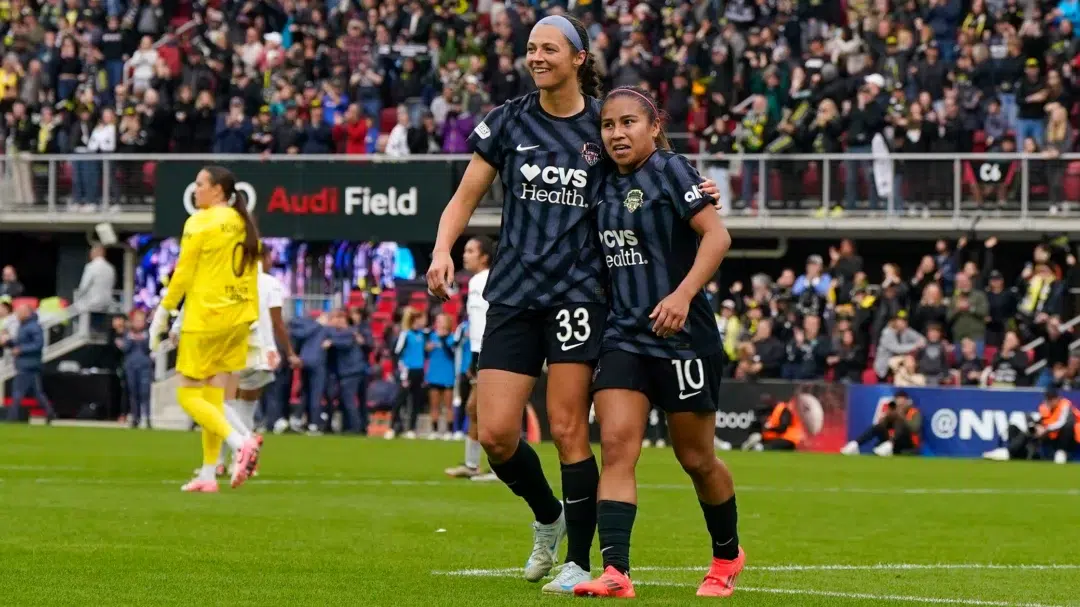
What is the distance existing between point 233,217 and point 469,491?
2.83 m

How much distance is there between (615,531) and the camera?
784cm

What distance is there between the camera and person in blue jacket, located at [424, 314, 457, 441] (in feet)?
91.5

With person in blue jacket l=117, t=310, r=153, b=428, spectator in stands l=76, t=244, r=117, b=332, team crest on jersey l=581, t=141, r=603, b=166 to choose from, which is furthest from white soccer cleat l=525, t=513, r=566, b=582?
spectator in stands l=76, t=244, r=117, b=332

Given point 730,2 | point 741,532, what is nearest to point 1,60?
point 730,2

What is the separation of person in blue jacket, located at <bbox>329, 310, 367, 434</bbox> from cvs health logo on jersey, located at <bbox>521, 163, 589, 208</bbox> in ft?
69.2

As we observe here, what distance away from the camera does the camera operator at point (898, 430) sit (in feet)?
83.0

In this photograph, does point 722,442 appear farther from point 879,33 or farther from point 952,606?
point 952,606

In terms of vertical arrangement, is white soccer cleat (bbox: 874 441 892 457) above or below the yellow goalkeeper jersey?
below

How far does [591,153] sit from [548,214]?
0.99 ft

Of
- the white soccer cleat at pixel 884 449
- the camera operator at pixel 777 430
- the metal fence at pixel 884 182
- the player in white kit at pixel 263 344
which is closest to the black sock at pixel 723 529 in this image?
the player in white kit at pixel 263 344

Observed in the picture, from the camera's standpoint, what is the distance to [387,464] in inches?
775

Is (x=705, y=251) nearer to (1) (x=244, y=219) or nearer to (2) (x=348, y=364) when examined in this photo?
(1) (x=244, y=219)

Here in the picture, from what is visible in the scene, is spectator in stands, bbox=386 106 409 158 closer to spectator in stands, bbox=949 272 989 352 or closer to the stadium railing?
the stadium railing

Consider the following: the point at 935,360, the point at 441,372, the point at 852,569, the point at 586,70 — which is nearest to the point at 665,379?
the point at 586,70
